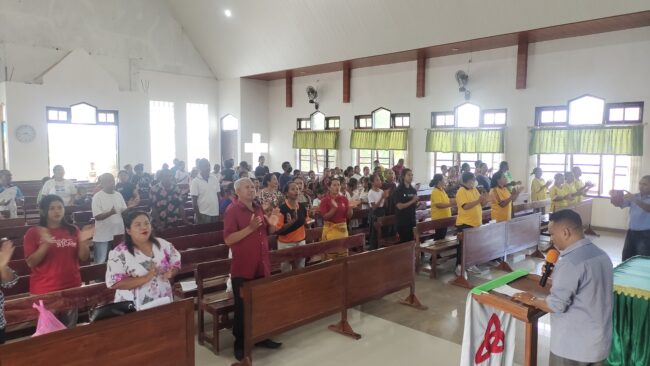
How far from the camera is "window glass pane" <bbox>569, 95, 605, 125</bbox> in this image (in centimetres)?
1062

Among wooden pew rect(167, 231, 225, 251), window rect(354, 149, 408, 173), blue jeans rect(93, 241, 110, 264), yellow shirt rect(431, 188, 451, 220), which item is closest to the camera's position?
blue jeans rect(93, 241, 110, 264)

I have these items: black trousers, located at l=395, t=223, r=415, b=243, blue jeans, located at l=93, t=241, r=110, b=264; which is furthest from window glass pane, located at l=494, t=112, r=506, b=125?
blue jeans, located at l=93, t=241, r=110, b=264

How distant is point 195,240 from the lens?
620cm

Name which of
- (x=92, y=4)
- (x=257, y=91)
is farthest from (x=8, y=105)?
(x=257, y=91)

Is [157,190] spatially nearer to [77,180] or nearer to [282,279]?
[282,279]

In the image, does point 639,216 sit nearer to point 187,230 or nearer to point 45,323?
point 187,230

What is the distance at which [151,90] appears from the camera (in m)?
16.2

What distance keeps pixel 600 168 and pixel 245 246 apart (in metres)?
10.1

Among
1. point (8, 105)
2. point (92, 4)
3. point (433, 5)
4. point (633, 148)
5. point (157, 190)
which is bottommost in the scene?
point (157, 190)

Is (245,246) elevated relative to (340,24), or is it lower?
lower

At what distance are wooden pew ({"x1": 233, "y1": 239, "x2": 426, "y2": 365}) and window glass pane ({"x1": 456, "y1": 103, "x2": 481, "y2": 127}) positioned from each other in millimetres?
8373

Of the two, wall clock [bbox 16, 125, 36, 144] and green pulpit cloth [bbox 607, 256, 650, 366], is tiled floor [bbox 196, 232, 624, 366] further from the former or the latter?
wall clock [bbox 16, 125, 36, 144]

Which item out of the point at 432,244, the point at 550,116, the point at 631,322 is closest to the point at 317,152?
the point at 550,116

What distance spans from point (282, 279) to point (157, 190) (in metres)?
3.79
